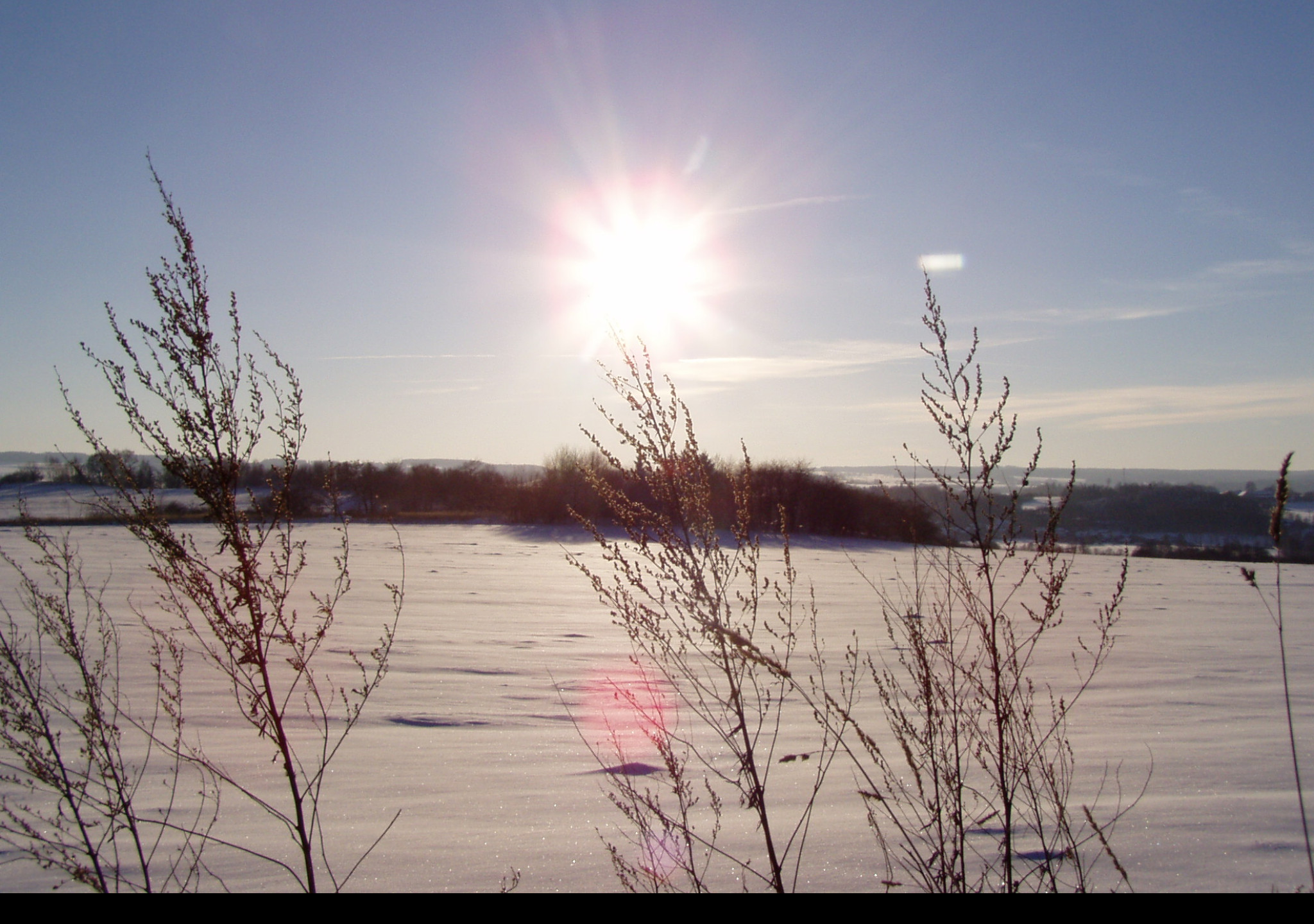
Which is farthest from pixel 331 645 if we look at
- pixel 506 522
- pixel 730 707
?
pixel 506 522

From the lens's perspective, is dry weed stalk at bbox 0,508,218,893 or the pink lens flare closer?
dry weed stalk at bbox 0,508,218,893

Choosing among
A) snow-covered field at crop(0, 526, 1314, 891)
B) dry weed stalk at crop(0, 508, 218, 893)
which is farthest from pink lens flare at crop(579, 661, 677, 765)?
dry weed stalk at crop(0, 508, 218, 893)

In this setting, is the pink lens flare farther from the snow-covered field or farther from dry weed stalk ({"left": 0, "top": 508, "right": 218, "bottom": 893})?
dry weed stalk ({"left": 0, "top": 508, "right": 218, "bottom": 893})

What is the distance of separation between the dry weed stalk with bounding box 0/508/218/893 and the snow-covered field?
0.88 ft

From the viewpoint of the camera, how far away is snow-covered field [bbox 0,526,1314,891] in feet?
13.3

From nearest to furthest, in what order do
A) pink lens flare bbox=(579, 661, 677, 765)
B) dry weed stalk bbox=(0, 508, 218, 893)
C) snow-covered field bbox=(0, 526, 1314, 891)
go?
1. dry weed stalk bbox=(0, 508, 218, 893)
2. snow-covered field bbox=(0, 526, 1314, 891)
3. pink lens flare bbox=(579, 661, 677, 765)

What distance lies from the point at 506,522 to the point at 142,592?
26867 millimetres

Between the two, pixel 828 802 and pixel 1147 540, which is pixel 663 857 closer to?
pixel 828 802

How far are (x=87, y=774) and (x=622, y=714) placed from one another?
5.82 meters

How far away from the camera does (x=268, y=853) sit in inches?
165

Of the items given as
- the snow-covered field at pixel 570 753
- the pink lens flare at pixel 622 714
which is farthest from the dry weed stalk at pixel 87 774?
the pink lens flare at pixel 622 714

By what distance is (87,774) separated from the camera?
9.43ft

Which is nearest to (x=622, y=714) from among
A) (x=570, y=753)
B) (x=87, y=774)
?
(x=570, y=753)

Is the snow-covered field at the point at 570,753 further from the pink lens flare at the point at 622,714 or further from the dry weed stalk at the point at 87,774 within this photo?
the dry weed stalk at the point at 87,774
